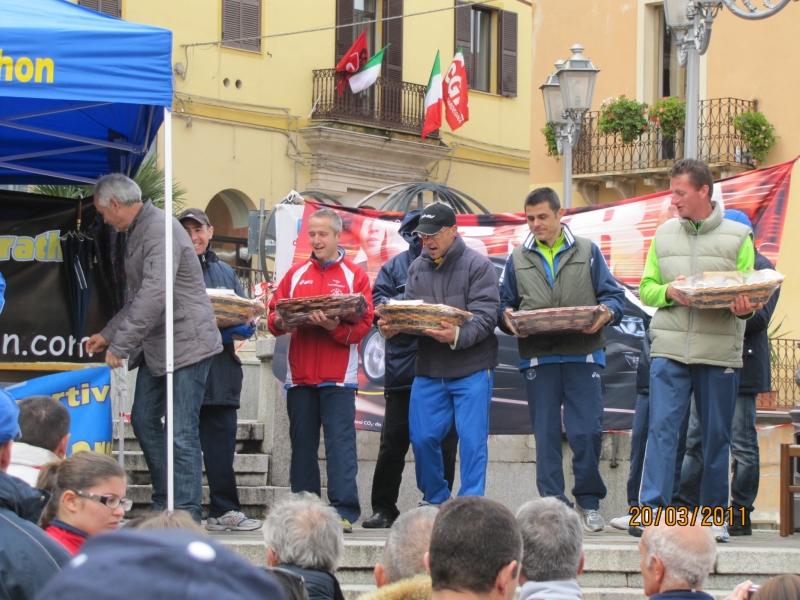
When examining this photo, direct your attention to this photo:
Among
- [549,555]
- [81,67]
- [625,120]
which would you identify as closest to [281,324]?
[81,67]

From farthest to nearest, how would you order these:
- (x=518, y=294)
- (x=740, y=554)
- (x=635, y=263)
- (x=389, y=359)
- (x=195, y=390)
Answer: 1. (x=635, y=263)
2. (x=389, y=359)
3. (x=518, y=294)
4. (x=195, y=390)
5. (x=740, y=554)

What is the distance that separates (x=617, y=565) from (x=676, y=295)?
4.56 feet

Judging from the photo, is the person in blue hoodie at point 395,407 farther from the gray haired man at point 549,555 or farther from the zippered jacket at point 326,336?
the gray haired man at point 549,555

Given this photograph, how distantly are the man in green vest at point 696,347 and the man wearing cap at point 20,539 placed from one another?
12.6 feet

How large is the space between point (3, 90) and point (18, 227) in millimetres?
2368

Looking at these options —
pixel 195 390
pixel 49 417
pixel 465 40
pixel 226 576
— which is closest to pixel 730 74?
pixel 465 40

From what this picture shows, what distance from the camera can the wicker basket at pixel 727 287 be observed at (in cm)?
611

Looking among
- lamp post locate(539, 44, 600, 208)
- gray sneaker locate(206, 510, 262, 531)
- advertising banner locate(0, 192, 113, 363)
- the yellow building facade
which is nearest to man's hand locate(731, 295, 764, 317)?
gray sneaker locate(206, 510, 262, 531)

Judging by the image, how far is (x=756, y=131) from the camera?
20.3 meters

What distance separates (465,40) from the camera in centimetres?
3083

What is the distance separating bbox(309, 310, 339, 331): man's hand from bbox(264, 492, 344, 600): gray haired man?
274 cm

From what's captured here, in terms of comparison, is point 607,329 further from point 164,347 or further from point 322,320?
point 164,347

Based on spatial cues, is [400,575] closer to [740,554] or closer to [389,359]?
[740,554]

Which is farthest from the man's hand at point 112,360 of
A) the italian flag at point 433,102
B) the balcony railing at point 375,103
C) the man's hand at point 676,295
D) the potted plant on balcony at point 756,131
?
the balcony railing at point 375,103
